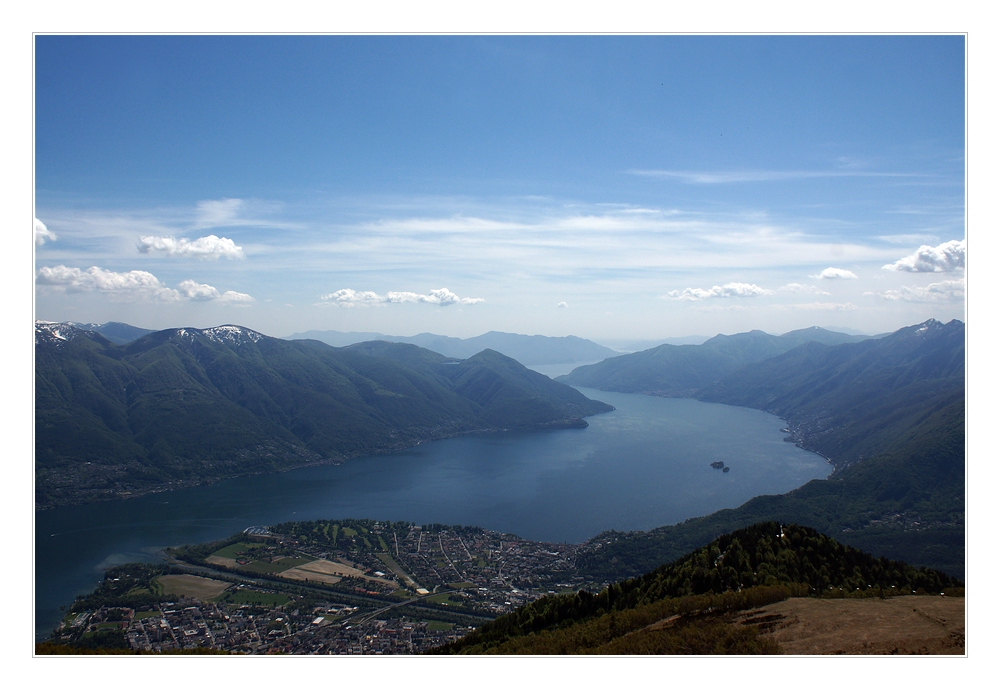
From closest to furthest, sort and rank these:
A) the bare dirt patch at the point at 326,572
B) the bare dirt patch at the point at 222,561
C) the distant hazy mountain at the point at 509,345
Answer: the bare dirt patch at the point at 326,572, the bare dirt patch at the point at 222,561, the distant hazy mountain at the point at 509,345

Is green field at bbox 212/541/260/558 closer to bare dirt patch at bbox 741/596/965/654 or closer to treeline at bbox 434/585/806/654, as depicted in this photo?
treeline at bbox 434/585/806/654

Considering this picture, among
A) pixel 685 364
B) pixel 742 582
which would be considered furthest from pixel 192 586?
pixel 685 364

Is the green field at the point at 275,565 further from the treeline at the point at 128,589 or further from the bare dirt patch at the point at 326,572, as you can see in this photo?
the treeline at the point at 128,589

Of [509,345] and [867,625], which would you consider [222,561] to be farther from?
[509,345]

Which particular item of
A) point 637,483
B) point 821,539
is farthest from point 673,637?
point 637,483

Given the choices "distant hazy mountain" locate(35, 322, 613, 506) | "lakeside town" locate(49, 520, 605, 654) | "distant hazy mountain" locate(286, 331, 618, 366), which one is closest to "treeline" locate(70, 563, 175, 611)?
"lakeside town" locate(49, 520, 605, 654)

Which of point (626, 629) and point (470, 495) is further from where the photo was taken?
point (470, 495)

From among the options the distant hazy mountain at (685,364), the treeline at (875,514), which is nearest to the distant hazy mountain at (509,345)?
the distant hazy mountain at (685,364)
